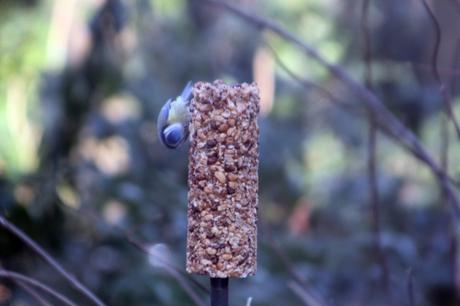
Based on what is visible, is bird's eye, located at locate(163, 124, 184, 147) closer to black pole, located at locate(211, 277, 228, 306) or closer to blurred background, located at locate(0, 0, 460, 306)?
black pole, located at locate(211, 277, 228, 306)

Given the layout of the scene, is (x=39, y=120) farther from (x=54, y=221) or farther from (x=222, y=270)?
(x=222, y=270)

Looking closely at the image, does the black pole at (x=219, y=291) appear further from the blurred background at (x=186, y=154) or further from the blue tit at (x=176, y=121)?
the blurred background at (x=186, y=154)

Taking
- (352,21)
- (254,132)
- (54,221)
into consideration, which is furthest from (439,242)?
(254,132)

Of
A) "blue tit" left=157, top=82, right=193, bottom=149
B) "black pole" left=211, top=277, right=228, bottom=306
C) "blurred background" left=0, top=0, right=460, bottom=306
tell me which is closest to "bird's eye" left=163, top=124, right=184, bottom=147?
"blue tit" left=157, top=82, right=193, bottom=149

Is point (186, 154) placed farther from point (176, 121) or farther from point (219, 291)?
point (219, 291)

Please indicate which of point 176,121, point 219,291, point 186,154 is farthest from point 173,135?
point 186,154
